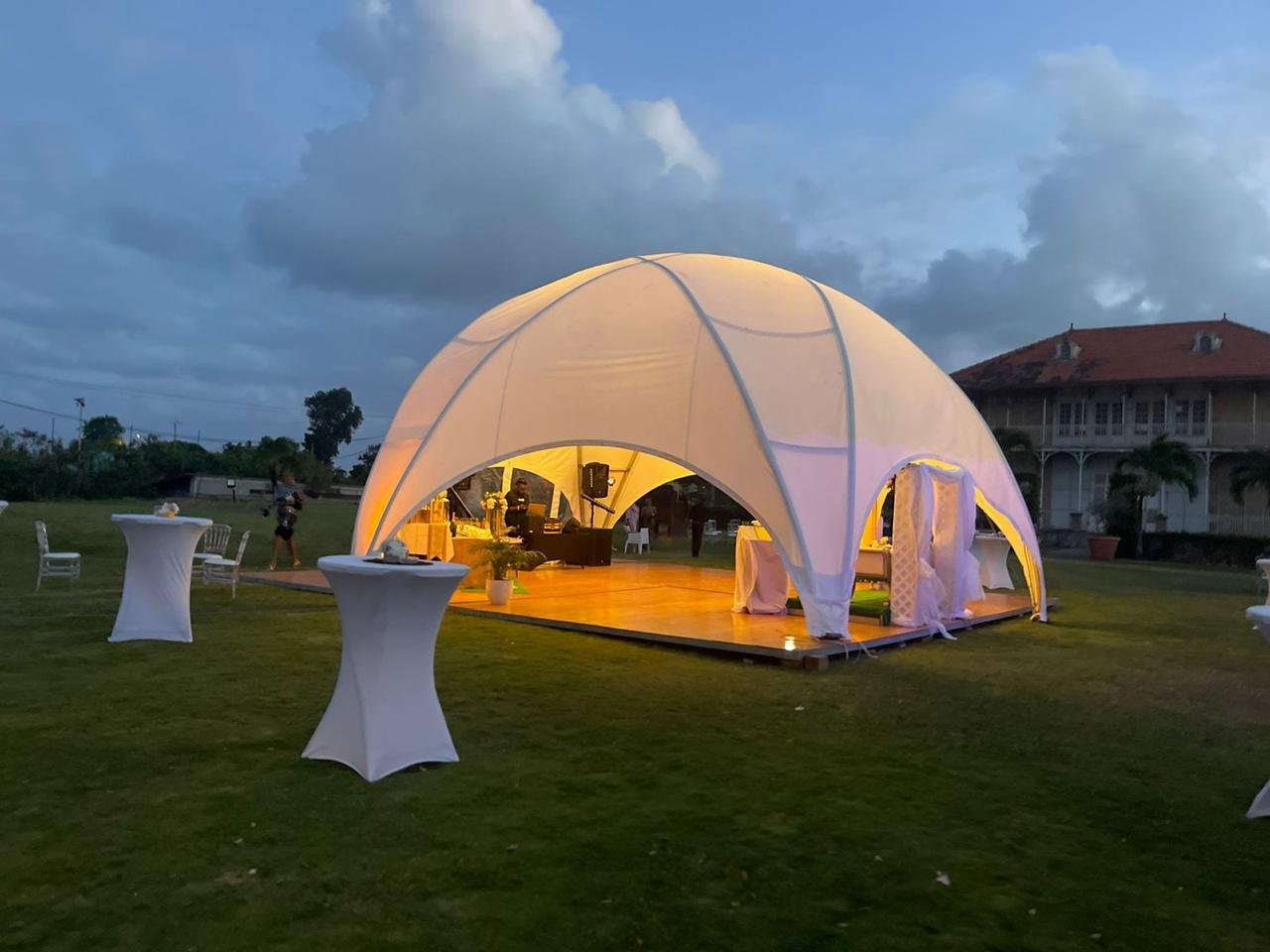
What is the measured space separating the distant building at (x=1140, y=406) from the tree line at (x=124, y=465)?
74.8 ft

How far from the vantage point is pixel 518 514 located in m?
15.0

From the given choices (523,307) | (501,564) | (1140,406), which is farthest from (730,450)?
(1140,406)

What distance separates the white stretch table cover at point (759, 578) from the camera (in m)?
10.2

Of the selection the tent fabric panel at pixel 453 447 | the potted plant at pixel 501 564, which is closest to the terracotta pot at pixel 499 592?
the potted plant at pixel 501 564

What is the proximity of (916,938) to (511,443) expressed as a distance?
25.0 feet

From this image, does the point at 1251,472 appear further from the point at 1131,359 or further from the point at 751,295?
the point at 751,295

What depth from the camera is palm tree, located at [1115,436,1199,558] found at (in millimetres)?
26500

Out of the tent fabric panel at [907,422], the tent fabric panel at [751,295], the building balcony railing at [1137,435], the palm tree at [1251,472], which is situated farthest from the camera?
the building balcony railing at [1137,435]

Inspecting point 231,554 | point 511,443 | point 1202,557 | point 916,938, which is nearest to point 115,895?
point 916,938

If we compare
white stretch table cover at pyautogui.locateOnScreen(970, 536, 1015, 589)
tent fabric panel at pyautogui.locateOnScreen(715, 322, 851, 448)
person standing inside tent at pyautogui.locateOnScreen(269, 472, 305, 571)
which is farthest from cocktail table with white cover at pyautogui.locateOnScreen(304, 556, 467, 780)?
white stretch table cover at pyautogui.locateOnScreen(970, 536, 1015, 589)

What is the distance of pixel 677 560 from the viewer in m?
18.3

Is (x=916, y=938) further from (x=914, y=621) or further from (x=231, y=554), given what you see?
(x=231, y=554)

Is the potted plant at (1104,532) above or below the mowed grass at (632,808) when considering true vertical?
above

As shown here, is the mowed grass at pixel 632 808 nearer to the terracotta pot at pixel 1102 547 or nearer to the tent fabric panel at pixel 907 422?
the tent fabric panel at pixel 907 422
